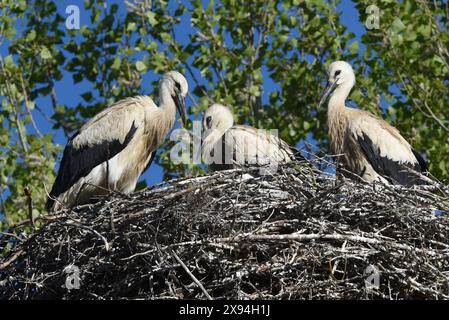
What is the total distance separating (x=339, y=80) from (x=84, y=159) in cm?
220

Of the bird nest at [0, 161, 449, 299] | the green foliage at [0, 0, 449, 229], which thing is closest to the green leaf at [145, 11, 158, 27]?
the green foliage at [0, 0, 449, 229]

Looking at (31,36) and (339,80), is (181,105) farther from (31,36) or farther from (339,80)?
(31,36)

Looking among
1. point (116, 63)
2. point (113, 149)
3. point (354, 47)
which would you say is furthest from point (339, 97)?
point (116, 63)

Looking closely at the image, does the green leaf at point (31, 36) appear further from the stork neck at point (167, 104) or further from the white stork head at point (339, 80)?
the white stork head at point (339, 80)

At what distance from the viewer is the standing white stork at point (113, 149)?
369 inches

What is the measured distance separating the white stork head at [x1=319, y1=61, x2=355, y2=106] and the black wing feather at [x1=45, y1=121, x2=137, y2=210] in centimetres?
169

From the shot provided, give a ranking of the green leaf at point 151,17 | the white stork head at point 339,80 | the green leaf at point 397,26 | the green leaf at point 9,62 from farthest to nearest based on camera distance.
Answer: the green leaf at point 151,17
the green leaf at point 9,62
the green leaf at point 397,26
the white stork head at point 339,80

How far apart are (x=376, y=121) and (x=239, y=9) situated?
3.91 m

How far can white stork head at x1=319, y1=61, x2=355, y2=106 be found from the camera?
1002cm

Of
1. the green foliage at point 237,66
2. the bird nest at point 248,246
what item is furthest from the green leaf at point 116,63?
the bird nest at point 248,246

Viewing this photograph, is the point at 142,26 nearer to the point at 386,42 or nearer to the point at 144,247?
the point at 386,42

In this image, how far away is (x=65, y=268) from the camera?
729cm
